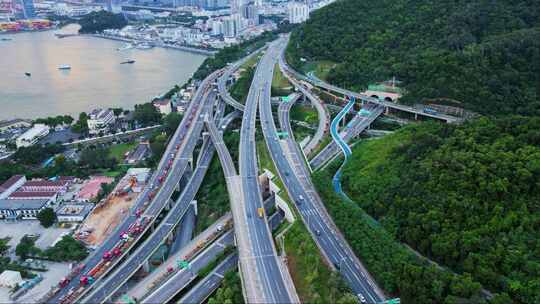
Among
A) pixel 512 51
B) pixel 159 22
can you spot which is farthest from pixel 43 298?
pixel 159 22

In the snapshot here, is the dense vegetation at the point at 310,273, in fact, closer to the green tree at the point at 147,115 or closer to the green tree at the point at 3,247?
the green tree at the point at 3,247

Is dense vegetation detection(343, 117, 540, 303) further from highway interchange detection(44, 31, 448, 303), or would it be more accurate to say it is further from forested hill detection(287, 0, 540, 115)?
forested hill detection(287, 0, 540, 115)

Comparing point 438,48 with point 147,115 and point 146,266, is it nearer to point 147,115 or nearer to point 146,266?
point 147,115

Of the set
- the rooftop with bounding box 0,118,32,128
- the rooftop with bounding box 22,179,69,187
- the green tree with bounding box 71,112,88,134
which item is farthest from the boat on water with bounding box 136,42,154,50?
the rooftop with bounding box 22,179,69,187

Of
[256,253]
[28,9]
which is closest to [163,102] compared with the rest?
[256,253]

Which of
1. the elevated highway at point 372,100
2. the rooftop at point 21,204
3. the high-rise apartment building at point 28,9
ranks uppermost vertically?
the high-rise apartment building at point 28,9

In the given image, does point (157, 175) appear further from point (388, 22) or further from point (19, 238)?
point (388, 22)

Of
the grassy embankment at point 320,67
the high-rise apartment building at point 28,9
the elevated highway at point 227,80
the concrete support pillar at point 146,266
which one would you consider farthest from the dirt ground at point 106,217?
the high-rise apartment building at point 28,9
